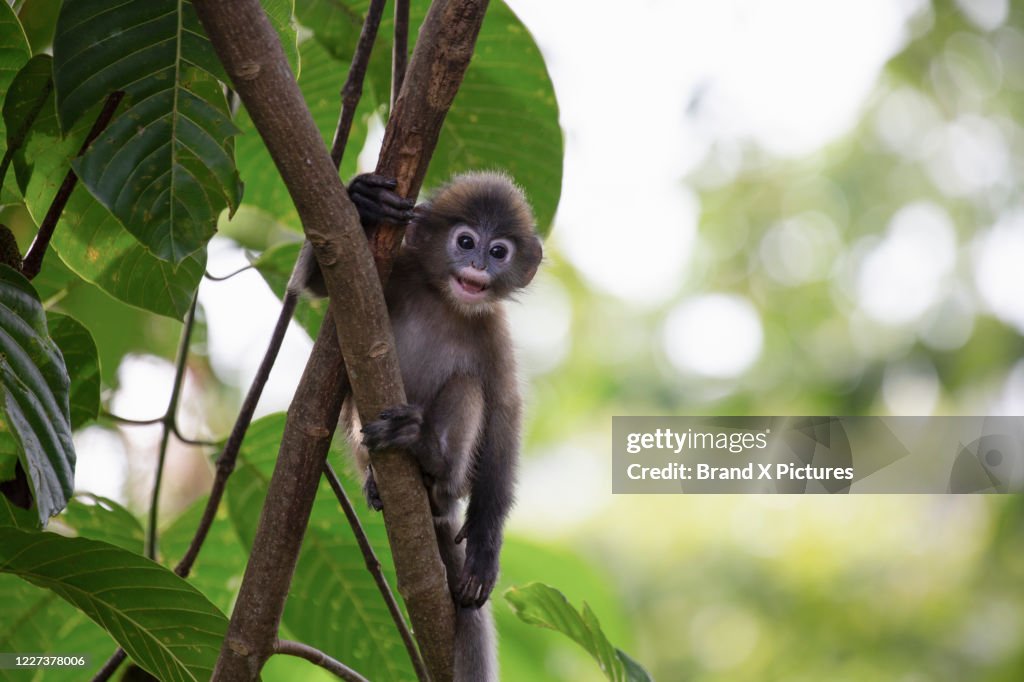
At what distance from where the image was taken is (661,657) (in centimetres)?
1047

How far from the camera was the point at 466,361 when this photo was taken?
8.70 feet

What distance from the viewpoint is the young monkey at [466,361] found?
240cm

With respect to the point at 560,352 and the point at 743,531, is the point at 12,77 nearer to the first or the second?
the point at 743,531

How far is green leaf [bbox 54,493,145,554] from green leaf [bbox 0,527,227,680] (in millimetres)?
524

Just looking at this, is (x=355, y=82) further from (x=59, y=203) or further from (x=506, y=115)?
(x=506, y=115)

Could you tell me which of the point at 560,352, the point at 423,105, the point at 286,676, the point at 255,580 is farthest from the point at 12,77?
the point at 560,352

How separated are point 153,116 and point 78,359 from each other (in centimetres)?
49

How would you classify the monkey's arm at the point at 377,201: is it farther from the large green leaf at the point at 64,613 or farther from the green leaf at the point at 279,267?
the large green leaf at the point at 64,613

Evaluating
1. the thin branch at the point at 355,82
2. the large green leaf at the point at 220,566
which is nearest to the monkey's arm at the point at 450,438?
the large green leaf at the point at 220,566

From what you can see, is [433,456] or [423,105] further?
[433,456]

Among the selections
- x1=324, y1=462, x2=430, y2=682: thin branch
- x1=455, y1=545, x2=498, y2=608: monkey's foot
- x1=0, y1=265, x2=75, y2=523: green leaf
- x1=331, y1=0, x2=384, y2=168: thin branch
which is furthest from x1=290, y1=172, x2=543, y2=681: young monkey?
x1=0, y1=265, x2=75, y2=523: green leaf

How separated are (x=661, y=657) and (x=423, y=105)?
9.52 meters

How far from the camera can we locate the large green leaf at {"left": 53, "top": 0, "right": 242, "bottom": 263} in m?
1.76

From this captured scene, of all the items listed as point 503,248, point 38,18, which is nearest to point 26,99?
point 38,18
